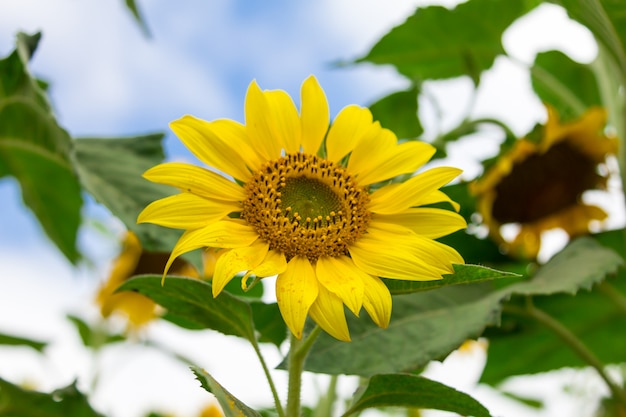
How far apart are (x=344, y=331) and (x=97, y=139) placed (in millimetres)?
445

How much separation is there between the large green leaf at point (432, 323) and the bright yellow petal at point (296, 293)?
7 cm

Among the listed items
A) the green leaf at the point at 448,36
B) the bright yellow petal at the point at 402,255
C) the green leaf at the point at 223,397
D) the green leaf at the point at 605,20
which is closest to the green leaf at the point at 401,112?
the green leaf at the point at 448,36

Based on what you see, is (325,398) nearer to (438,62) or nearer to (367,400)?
(367,400)

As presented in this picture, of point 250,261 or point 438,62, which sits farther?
point 438,62

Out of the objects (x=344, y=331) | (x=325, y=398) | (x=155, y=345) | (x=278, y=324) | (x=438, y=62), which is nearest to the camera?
(x=344, y=331)

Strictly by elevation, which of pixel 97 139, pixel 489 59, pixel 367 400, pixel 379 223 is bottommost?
pixel 367 400

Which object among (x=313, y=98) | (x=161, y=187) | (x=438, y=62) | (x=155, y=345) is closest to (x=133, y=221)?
(x=161, y=187)

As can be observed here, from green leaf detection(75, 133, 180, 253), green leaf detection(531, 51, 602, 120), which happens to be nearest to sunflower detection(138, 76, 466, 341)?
green leaf detection(75, 133, 180, 253)

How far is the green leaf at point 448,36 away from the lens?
2.96ft

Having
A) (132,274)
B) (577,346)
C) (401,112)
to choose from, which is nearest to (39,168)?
(132,274)

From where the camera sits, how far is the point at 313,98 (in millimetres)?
482

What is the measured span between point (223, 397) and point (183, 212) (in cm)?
12

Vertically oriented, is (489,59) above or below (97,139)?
above

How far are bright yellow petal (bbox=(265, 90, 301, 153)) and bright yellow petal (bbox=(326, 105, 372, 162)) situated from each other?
0.9 inches
